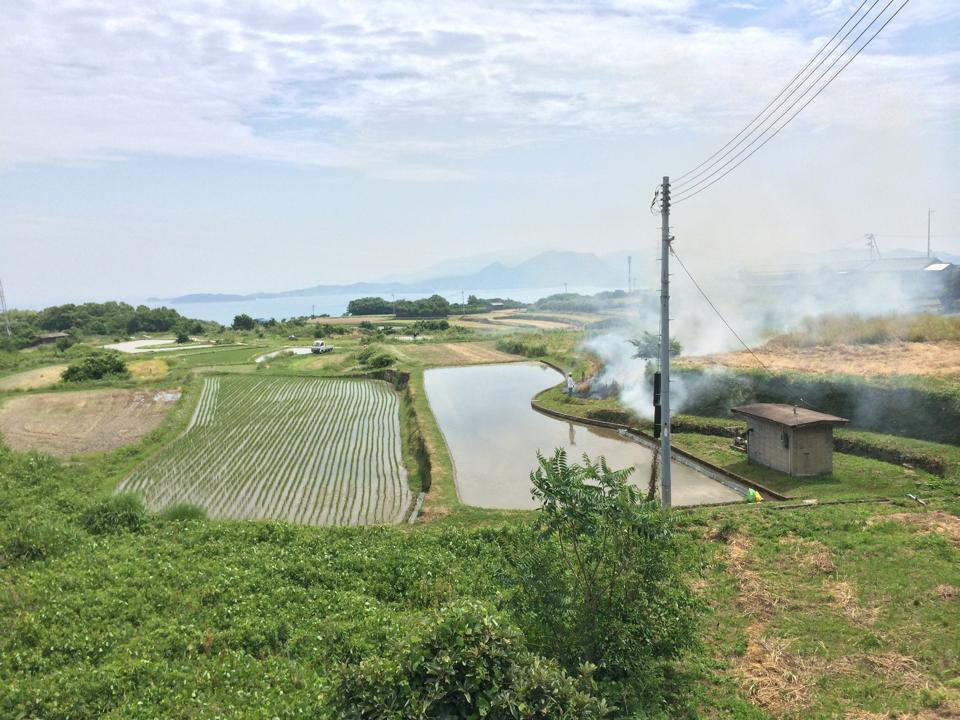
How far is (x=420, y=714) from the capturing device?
221 inches

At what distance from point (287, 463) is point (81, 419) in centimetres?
1682

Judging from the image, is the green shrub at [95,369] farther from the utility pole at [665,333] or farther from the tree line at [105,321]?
the utility pole at [665,333]

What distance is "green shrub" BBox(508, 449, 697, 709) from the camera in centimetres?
728

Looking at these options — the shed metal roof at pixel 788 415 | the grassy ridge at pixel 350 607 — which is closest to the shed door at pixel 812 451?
the shed metal roof at pixel 788 415

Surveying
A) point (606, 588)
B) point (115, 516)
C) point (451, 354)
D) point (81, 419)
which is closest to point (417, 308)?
point (451, 354)

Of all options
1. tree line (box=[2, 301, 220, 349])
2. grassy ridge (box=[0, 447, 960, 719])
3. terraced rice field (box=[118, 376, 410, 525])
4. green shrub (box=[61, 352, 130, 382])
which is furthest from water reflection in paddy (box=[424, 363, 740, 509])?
tree line (box=[2, 301, 220, 349])

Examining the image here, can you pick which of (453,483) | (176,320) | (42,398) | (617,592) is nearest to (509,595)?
(617,592)

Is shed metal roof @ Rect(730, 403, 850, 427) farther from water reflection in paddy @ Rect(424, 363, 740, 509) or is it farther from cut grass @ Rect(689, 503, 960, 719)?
cut grass @ Rect(689, 503, 960, 719)

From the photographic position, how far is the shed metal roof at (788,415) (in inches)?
688

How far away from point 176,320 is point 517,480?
293 ft

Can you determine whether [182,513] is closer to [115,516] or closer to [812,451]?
[115,516]

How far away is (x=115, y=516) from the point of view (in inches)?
572

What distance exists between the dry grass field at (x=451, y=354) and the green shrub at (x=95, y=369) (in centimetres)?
2237

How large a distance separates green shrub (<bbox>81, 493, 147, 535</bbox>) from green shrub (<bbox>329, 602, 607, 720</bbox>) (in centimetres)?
1084
